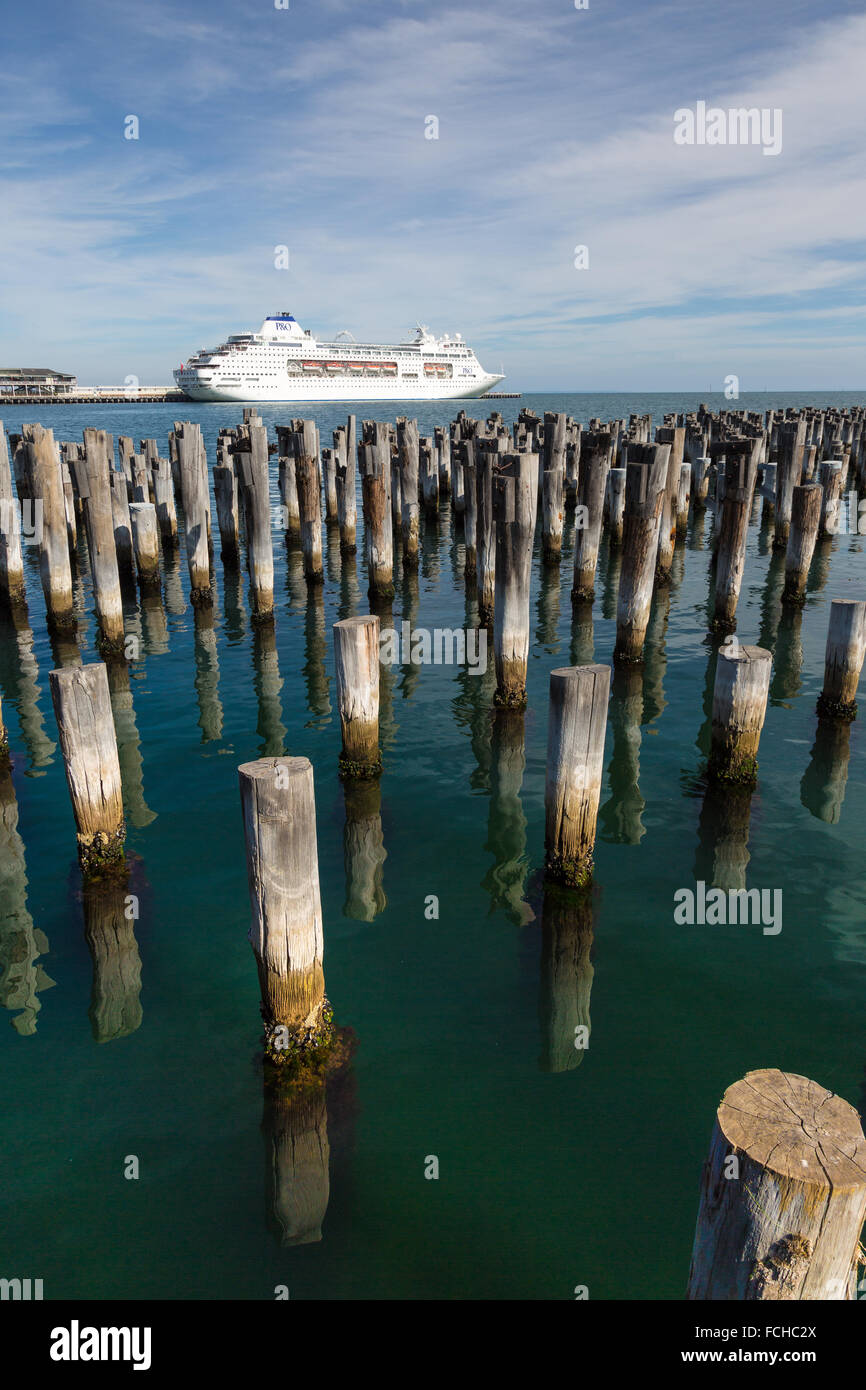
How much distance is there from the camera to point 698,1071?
5.15 m

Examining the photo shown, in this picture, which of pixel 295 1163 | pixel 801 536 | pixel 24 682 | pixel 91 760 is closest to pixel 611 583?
pixel 801 536

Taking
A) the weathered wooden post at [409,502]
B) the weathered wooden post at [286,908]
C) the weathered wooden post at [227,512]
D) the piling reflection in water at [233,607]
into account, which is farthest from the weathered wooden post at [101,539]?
the weathered wooden post at [286,908]

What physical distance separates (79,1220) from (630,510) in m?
9.15

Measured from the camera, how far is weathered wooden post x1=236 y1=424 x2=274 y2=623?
13.2 meters

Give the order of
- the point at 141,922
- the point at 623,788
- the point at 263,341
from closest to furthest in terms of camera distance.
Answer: the point at 141,922 < the point at 623,788 < the point at 263,341

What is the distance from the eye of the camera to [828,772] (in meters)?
8.98

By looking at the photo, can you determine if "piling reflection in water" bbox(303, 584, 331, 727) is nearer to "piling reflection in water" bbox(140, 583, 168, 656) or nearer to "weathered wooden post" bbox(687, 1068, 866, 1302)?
"piling reflection in water" bbox(140, 583, 168, 656)

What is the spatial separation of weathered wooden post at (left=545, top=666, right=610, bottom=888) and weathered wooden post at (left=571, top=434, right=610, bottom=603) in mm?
Result: 8552

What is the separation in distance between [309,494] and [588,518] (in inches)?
205

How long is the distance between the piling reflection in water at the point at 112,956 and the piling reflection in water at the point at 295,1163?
1.29 metres

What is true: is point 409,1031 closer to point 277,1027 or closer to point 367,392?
point 277,1027

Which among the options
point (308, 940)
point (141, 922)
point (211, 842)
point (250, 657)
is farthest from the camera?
point (250, 657)

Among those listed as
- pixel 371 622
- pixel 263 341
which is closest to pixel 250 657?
pixel 371 622

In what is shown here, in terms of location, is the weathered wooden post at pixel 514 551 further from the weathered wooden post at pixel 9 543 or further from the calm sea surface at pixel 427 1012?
the weathered wooden post at pixel 9 543
